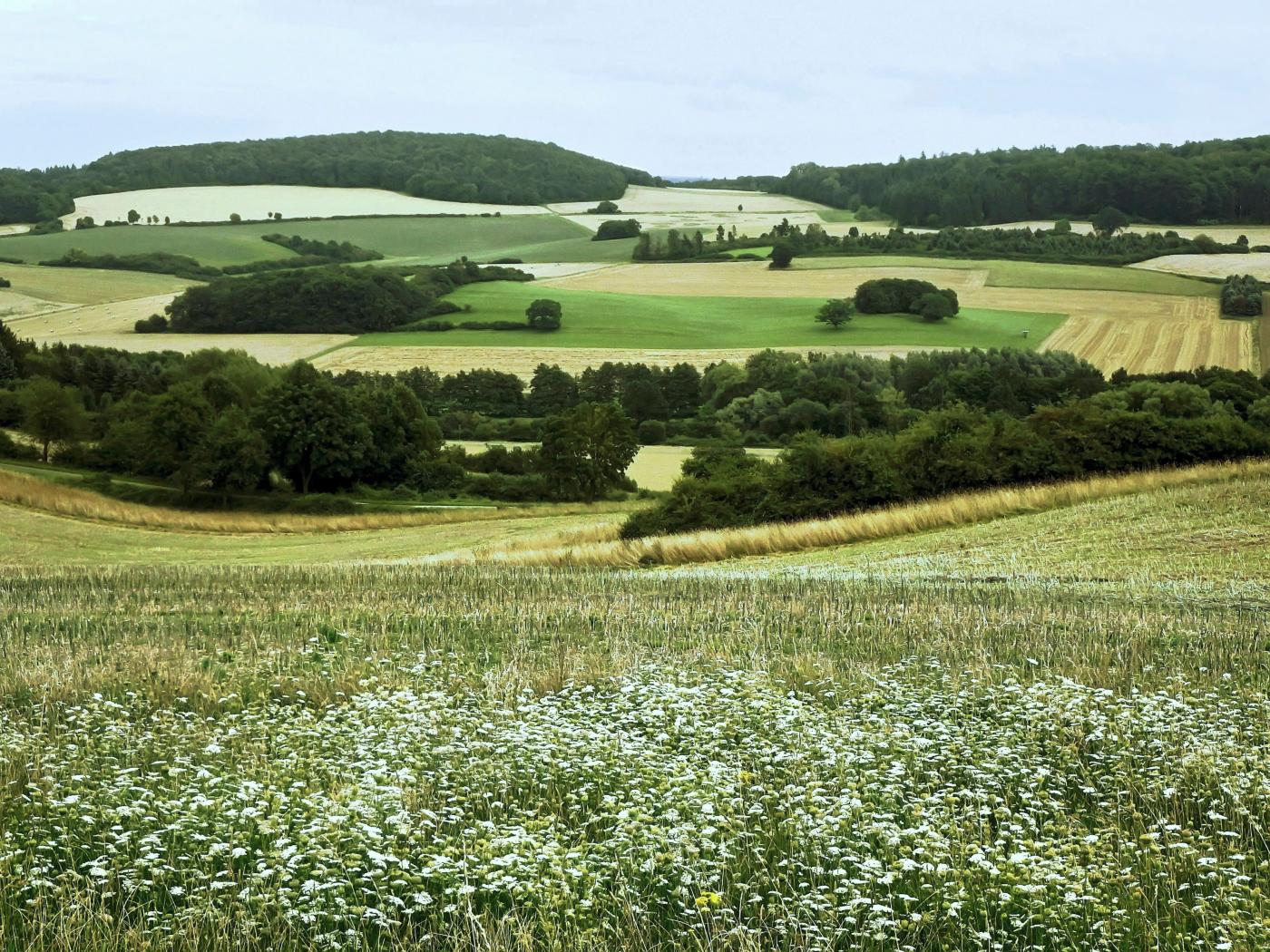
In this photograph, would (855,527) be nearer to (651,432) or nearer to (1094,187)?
(651,432)

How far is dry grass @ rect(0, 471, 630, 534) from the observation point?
60562mm

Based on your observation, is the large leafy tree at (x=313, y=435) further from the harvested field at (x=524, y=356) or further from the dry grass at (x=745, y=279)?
the dry grass at (x=745, y=279)

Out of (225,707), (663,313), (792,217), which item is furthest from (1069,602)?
(792,217)

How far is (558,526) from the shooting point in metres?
53.7

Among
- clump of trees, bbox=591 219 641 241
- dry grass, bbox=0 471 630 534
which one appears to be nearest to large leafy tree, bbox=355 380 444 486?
dry grass, bbox=0 471 630 534

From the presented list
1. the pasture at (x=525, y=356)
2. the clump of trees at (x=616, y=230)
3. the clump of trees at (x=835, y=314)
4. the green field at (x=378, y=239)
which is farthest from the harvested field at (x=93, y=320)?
the clump of trees at (x=616, y=230)

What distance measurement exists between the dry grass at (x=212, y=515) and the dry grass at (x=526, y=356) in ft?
134

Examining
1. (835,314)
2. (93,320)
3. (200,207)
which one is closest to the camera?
(835,314)

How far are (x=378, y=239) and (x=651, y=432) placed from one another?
94.0 m

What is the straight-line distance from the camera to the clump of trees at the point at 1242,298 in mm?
101500

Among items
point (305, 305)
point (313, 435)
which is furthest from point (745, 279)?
point (313, 435)

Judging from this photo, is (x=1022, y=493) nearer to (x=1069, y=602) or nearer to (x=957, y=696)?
(x=1069, y=602)

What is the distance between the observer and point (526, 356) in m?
112

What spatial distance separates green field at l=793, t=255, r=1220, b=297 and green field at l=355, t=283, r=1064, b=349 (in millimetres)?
11677
